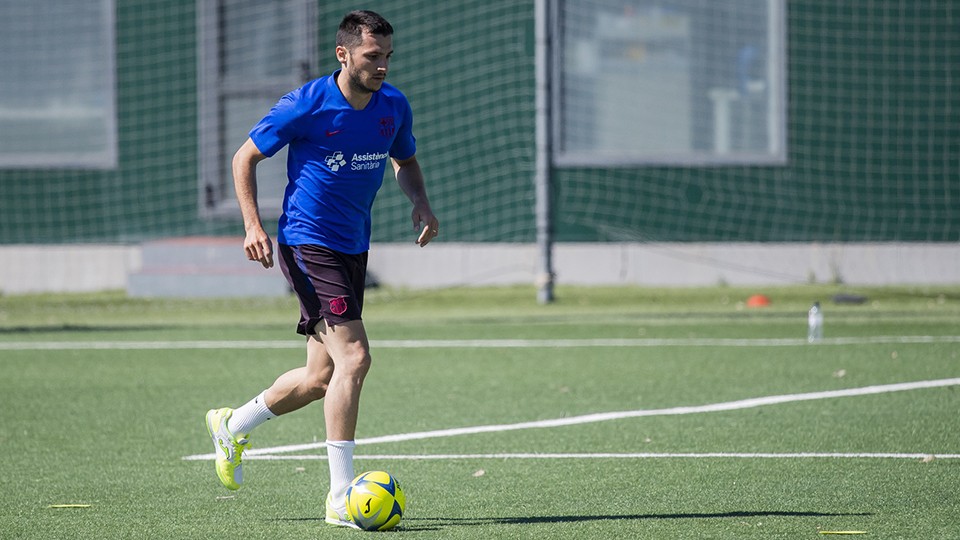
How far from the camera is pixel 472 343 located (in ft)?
41.1

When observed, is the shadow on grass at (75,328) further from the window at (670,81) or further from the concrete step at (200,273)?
the window at (670,81)

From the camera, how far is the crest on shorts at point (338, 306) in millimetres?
6004

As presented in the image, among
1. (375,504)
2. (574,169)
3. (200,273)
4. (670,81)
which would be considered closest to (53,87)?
(200,273)

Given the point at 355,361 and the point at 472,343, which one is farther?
the point at 472,343

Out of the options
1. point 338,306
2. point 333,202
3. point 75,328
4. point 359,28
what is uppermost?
point 359,28

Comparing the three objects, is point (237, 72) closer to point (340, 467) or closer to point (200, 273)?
point (200, 273)

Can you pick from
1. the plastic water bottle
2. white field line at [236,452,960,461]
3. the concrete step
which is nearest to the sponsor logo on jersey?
white field line at [236,452,960,461]

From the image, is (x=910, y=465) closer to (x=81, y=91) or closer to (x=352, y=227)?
(x=352, y=227)

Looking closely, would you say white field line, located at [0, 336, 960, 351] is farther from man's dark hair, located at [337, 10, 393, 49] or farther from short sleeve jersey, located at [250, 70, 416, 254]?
man's dark hair, located at [337, 10, 393, 49]

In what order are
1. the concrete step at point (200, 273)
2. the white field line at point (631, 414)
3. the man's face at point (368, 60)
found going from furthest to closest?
the concrete step at point (200, 273) < the white field line at point (631, 414) < the man's face at point (368, 60)

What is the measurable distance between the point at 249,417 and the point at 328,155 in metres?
1.21

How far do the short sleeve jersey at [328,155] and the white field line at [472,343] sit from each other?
6.14 meters

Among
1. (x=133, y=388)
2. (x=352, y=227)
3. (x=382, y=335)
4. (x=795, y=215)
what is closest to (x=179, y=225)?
(x=382, y=335)

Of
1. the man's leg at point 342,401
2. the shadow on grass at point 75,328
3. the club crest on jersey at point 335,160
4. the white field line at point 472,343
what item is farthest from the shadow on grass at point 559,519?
the shadow on grass at point 75,328
